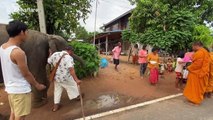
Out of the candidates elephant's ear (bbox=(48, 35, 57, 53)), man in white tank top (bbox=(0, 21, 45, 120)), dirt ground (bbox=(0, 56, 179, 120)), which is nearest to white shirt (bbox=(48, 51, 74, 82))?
elephant's ear (bbox=(48, 35, 57, 53))

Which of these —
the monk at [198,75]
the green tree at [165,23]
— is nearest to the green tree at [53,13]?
the monk at [198,75]

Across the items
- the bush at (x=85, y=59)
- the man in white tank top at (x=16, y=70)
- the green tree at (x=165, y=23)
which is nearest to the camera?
the man in white tank top at (x=16, y=70)

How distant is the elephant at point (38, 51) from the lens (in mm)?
5387

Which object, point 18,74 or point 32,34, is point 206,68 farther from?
point 18,74

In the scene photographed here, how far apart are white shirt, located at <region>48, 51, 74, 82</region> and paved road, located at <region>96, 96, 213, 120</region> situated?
1.34m

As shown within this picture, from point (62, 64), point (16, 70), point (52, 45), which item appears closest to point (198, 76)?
point (62, 64)

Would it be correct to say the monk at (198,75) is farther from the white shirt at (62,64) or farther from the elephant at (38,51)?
the elephant at (38,51)

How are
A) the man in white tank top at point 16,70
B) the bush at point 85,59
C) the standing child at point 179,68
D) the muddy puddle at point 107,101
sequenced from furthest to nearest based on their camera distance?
the bush at point 85,59, the standing child at point 179,68, the muddy puddle at point 107,101, the man in white tank top at point 16,70

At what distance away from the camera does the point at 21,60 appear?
2.98 metres

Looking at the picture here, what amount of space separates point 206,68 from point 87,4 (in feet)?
18.7

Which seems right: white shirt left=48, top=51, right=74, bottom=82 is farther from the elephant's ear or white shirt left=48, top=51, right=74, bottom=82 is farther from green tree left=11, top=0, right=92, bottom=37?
Result: green tree left=11, top=0, right=92, bottom=37

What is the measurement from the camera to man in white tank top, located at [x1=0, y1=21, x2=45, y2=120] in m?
3.00

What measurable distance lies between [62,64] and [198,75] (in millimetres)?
3930

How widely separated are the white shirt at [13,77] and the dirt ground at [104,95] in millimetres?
2098
